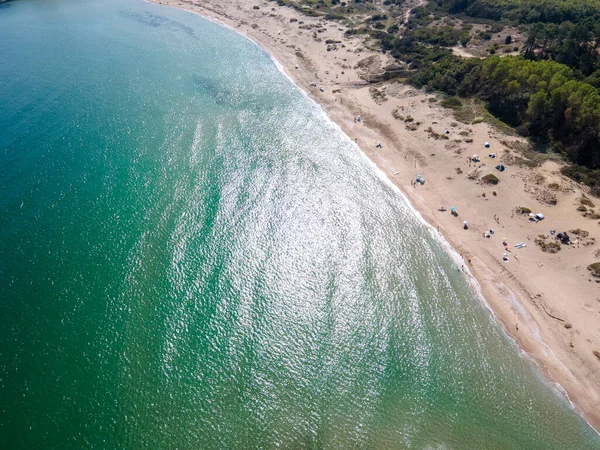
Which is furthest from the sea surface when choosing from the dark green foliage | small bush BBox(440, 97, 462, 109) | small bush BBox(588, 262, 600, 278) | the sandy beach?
the dark green foliage

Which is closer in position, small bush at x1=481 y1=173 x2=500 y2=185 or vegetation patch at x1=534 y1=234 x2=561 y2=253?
vegetation patch at x1=534 y1=234 x2=561 y2=253

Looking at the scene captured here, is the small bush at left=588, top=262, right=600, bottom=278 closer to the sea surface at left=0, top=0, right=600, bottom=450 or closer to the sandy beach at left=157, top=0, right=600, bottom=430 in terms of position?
the sandy beach at left=157, top=0, right=600, bottom=430

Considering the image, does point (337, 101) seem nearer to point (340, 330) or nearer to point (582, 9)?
point (340, 330)

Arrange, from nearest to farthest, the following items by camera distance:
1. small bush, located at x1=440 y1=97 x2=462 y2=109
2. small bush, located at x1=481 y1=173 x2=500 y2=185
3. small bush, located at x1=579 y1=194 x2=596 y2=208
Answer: small bush, located at x1=579 y1=194 x2=596 y2=208
small bush, located at x1=481 y1=173 x2=500 y2=185
small bush, located at x1=440 y1=97 x2=462 y2=109

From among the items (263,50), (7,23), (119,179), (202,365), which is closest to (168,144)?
(119,179)

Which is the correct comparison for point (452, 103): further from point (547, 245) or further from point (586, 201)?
point (547, 245)

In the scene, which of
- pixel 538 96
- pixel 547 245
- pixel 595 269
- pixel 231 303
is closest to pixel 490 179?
pixel 547 245

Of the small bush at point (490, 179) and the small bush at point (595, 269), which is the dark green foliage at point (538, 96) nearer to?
the small bush at point (490, 179)
